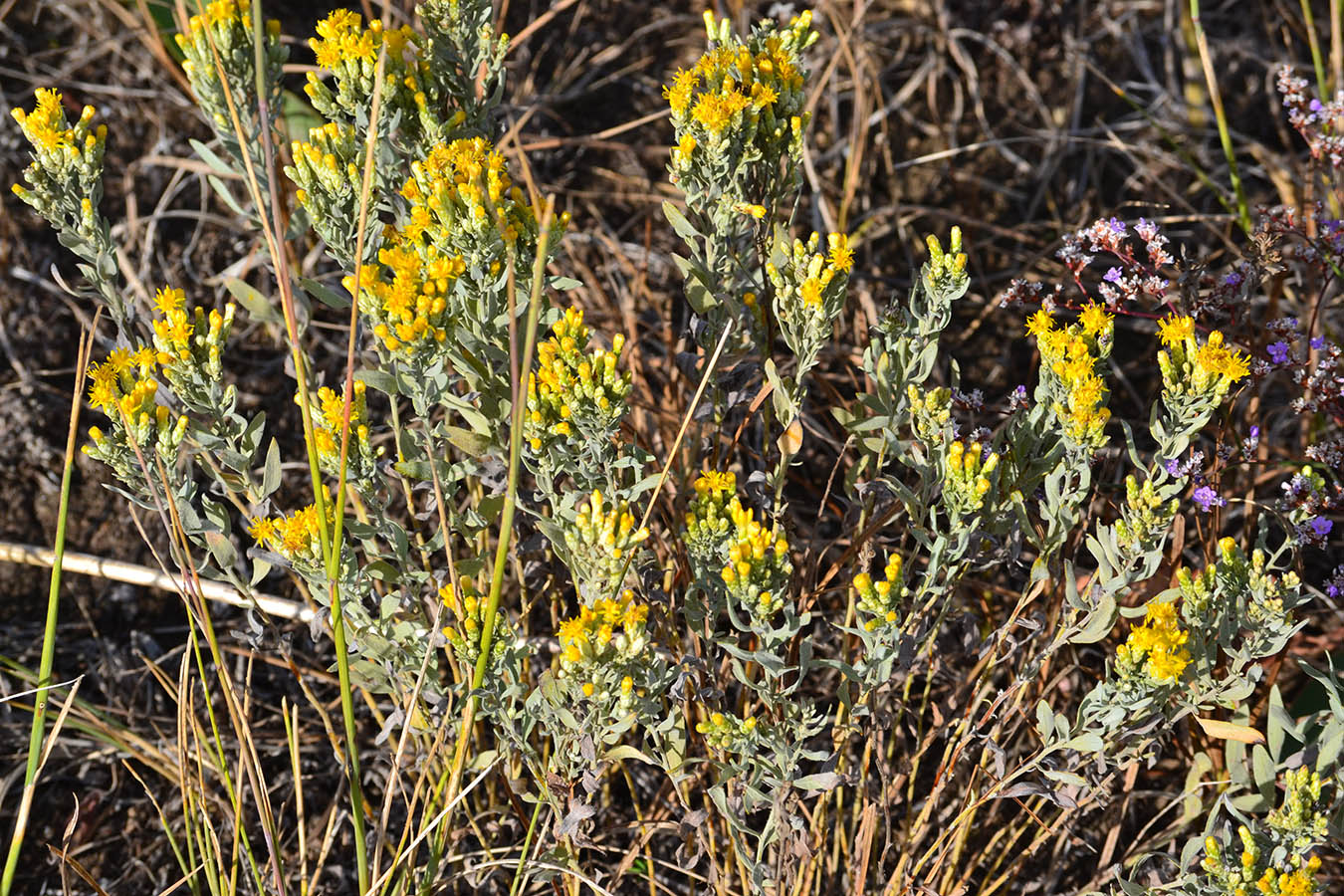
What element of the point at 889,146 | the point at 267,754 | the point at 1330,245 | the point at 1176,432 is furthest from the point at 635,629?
the point at 889,146

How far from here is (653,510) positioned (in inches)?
83.8

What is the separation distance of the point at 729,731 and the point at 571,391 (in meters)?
0.54

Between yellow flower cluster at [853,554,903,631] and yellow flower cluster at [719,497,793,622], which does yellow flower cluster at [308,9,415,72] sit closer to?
yellow flower cluster at [719,497,793,622]

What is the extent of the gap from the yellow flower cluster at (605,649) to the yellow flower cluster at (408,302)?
420mm

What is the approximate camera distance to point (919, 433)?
1656 millimetres

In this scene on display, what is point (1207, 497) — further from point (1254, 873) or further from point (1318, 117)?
point (1318, 117)

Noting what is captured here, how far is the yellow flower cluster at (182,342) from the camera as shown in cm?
153

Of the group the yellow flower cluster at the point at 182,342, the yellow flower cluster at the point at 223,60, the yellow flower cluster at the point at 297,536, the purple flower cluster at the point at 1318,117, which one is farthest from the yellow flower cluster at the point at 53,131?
the purple flower cluster at the point at 1318,117

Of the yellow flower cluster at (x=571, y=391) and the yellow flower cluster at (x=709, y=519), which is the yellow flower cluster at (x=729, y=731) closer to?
the yellow flower cluster at (x=709, y=519)

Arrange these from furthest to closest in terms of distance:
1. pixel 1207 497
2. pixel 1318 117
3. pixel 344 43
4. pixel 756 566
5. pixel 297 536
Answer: pixel 1318 117
pixel 1207 497
pixel 344 43
pixel 297 536
pixel 756 566

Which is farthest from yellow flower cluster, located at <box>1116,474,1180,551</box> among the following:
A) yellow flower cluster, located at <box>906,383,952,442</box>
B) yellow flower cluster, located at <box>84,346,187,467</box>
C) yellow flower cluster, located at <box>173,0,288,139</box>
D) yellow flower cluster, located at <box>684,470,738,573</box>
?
yellow flower cluster, located at <box>173,0,288,139</box>

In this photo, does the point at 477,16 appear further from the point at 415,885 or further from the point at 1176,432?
the point at 415,885

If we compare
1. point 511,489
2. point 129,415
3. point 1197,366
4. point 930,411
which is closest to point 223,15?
point 129,415

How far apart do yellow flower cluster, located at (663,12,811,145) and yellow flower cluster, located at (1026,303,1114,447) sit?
1.70 feet
